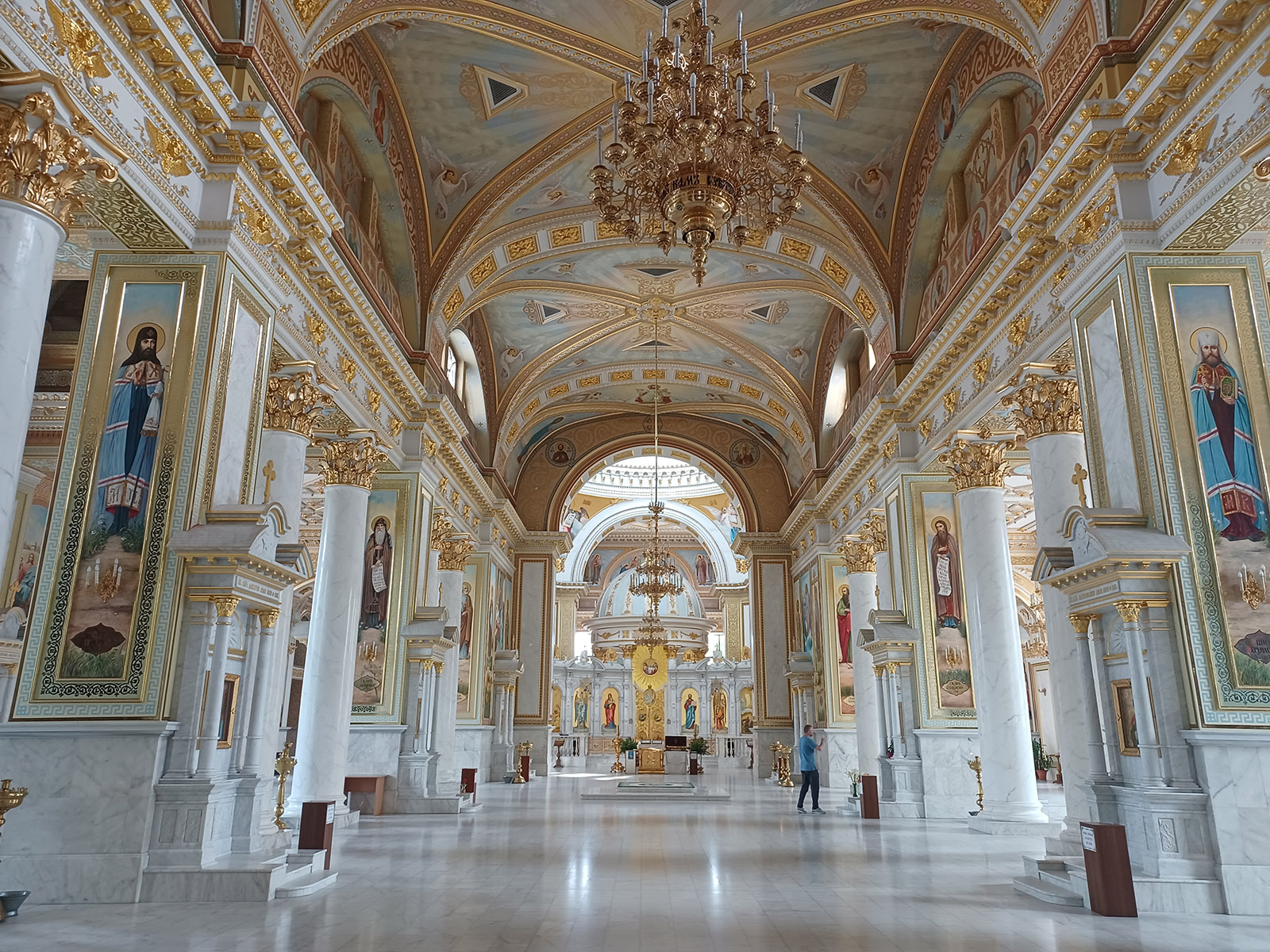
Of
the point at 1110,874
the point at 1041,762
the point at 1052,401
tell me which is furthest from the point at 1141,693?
the point at 1041,762

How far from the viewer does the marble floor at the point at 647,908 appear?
471cm

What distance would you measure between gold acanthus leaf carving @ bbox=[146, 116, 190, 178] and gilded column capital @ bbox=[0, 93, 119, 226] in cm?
128

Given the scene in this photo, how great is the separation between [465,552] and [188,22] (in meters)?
10.5

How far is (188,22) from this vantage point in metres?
6.27

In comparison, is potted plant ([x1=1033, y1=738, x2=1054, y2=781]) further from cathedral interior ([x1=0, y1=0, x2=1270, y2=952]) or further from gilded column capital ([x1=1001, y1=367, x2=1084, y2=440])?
gilded column capital ([x1=1001, y1=367, x2=1084, y2=440])

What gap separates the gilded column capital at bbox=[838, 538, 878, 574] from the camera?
1573 cm

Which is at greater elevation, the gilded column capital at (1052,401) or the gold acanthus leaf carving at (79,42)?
the gold acanthus leaf carving at (79,42)

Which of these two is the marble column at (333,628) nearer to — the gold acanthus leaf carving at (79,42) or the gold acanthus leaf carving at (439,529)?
the gold acanthus leaf carving at (439,529)

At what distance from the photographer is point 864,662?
49.5ft

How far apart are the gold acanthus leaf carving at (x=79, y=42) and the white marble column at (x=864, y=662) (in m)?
12.2

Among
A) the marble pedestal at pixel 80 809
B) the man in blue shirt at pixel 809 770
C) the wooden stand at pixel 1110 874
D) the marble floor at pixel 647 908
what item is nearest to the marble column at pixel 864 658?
the man in blue shirt at pixel 809 770

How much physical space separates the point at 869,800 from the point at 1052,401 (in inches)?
262

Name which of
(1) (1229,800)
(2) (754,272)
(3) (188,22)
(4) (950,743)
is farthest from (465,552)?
(1) (1229,800)

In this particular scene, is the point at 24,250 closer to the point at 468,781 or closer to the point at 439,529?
the point at 439,529
